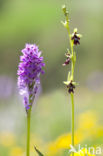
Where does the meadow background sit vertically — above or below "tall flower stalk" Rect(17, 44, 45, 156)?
above

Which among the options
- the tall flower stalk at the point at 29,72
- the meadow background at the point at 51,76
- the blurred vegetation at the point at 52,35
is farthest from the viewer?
the blurred vegetation at the point at 52,35

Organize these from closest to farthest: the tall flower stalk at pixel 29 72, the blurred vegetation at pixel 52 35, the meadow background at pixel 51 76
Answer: the tall flower stalk at pixel 29 72 → the meadow background at pixel 51 76 → the blurred vegetation at pixel 52 35

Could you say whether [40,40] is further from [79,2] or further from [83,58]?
[79,2]

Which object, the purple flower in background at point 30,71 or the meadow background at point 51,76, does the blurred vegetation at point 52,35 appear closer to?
the meadow background at point 51,76

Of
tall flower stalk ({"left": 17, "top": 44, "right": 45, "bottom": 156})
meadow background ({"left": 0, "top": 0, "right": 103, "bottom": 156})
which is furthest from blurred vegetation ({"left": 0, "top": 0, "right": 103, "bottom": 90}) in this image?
tall flower stalk ({"left": 17, "top": 44, "right": 45, "bottom": 156})

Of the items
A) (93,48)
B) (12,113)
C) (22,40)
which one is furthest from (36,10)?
(12,113)

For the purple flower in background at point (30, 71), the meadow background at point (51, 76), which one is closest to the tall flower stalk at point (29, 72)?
the purple flower in background at point (30, 71)

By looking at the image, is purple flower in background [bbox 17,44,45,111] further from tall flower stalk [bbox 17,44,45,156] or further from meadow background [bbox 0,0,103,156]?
meadow background [bbox 0,0,103,156]
